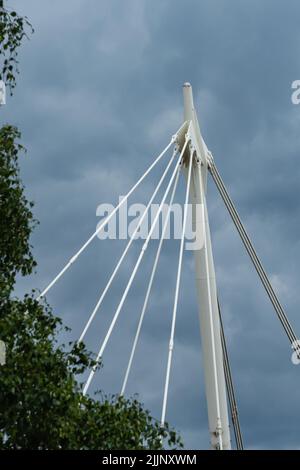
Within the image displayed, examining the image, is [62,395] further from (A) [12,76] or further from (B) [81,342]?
(A) [12,76]

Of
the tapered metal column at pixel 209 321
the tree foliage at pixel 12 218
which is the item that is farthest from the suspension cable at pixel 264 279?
the tree foliage at pixel 12 218

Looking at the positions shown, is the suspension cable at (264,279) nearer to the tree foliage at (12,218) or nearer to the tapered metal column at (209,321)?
the tapered metal column at (209,321)

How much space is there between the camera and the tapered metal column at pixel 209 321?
25.8 metres

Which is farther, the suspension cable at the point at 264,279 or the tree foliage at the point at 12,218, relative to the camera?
the suspension cable at the point at 264,279

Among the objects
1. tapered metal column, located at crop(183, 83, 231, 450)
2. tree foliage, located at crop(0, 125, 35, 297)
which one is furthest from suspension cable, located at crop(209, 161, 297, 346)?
tree foliage, located at crop(0, 125, 35, 297)

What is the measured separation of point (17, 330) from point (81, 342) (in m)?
1.21

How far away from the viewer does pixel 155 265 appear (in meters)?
25.5

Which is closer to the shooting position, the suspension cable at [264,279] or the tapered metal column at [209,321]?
the tapered metal column at [209,321]

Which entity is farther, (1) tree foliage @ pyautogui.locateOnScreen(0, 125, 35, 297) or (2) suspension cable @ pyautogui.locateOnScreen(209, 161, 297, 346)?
(2) suspension cable @ pyautogui.locateOnScreen(209, 161, 297, 346)

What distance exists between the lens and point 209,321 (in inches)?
1051

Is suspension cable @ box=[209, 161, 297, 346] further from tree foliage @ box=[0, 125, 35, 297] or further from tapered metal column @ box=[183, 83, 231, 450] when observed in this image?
tree foliage @ box=[0, 125, 35, 297]

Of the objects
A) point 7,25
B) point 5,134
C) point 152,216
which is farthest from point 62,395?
point 152,216

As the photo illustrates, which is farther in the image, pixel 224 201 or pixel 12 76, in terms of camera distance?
pixel 224 201

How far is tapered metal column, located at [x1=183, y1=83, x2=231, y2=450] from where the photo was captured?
1016 inches
